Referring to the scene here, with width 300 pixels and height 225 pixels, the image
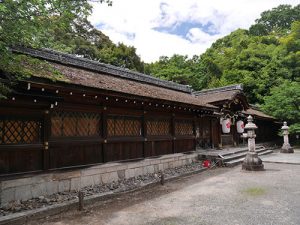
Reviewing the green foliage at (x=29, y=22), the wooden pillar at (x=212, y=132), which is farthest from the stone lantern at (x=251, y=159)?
the green foliage at (x=29, y=22)

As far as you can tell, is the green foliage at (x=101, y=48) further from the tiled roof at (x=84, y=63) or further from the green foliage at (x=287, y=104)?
the green foliage at (x=287, y=104)

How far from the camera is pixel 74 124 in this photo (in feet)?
28.7

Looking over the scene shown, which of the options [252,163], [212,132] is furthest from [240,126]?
[252,163]

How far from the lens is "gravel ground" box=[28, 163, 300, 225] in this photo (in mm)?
6094

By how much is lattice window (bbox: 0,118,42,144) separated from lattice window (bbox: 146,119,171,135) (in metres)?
5.20

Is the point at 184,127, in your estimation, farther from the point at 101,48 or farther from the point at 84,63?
the point at 101,48

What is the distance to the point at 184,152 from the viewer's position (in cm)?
1431

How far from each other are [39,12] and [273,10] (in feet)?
183

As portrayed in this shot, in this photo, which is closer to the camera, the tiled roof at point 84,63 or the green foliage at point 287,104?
the tiled roof at point 84,63

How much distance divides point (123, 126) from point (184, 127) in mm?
4917

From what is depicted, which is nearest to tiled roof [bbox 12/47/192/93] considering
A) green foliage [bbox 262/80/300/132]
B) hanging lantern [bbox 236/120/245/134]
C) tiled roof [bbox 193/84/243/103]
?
tiled roof [bbox 193/84/243/103]

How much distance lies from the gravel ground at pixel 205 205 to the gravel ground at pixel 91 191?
0.65 metres

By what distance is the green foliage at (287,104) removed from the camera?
22656mm

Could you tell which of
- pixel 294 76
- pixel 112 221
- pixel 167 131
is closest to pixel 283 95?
pixel 294 76
